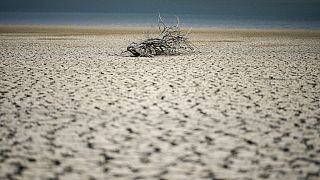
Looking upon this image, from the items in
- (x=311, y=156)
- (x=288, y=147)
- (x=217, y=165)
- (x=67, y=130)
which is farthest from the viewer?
(x=67, y=130)

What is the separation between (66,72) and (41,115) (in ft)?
13.8

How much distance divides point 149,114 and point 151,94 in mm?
1411

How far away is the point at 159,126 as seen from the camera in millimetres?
4453

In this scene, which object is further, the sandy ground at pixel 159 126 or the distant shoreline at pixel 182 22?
the distant shoreline at pixel 182 22

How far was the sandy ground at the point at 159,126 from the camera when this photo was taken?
10.5ft

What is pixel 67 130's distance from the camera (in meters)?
4.29

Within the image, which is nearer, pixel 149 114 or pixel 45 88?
pixel 149 114

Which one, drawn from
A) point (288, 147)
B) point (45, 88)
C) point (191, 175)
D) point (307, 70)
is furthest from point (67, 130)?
point (307, 70)

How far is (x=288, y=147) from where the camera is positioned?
3.72 meters

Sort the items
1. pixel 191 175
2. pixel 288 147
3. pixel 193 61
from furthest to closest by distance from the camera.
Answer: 1. pixel 193 61
2. pixel 288 147
3. pixel 191 175

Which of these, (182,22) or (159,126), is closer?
(159,126)

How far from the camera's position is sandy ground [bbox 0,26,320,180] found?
3215mm

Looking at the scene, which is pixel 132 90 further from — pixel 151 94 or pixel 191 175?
pixel 191 175

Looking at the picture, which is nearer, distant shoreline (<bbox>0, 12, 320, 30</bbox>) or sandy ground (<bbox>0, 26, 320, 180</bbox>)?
sandy ground (<bbox>0, 26, 320, 180</bbox>)
